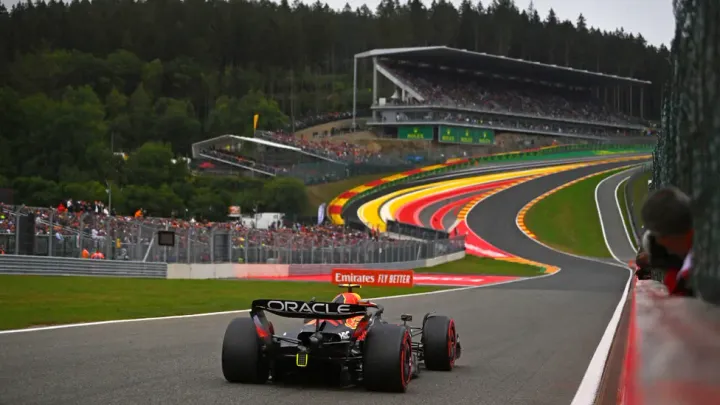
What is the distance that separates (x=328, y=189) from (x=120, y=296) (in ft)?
181

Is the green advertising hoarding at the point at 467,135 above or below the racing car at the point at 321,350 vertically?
above

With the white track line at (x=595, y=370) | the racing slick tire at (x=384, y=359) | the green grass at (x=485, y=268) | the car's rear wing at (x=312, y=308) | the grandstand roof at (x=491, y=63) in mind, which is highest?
the grandstand roof at (x=491, y=63)

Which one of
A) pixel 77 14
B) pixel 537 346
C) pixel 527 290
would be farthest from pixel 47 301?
pixel 77 14

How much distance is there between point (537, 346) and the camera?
49.4 feet

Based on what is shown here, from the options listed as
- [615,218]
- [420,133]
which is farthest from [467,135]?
[615,218]

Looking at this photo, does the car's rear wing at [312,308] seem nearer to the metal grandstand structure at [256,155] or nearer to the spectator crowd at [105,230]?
the spectator crowd at [105,230]

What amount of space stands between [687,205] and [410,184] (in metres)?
83.4

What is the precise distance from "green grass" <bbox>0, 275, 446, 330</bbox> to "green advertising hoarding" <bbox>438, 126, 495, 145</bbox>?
254ft

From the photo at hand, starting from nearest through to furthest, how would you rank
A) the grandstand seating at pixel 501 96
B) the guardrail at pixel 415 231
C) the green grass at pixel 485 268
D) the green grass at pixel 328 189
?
the green grass at pixel 485 268 → the guardrail at pixel 415 231 → the green grass at pixel 328 189 → the grandstand seating at pixel 501 96

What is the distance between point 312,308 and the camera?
9570 mm

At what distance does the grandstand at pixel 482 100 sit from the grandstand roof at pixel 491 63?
0.11 metres

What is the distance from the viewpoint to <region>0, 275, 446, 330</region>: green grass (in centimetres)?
1753

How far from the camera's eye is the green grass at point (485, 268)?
50156mm

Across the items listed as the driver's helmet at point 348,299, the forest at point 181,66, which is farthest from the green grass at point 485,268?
the driver's helmet at point 348,299
